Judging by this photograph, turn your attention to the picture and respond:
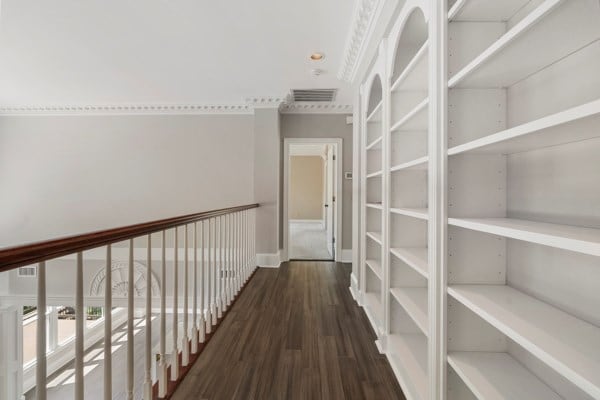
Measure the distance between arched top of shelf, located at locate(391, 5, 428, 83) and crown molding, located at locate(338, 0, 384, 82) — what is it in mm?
326

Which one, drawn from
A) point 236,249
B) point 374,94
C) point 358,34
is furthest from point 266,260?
point 358,34

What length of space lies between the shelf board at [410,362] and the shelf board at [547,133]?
119cm

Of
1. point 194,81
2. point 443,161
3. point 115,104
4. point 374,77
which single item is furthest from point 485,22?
point 115,104

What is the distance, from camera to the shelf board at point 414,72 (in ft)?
4.48

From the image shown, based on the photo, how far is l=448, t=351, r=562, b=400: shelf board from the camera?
3.02ft

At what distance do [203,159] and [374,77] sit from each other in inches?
124

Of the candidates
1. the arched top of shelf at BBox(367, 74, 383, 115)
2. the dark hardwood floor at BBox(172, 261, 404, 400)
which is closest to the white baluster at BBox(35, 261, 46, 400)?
the dark hardwood floor at BBox(172, 261, 404, 400)

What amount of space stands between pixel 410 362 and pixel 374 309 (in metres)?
0.66

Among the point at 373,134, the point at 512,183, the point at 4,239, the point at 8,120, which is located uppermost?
the point at 8,120

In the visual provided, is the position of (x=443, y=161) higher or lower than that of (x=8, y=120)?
lower

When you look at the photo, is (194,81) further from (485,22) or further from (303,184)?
(303,184)

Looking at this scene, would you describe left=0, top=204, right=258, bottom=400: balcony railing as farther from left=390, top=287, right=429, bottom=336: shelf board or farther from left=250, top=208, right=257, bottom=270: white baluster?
left=390, top=287, right=429, bottom=336: shelf board

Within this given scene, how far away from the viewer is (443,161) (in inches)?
43.8

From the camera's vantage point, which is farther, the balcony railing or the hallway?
the hallway
